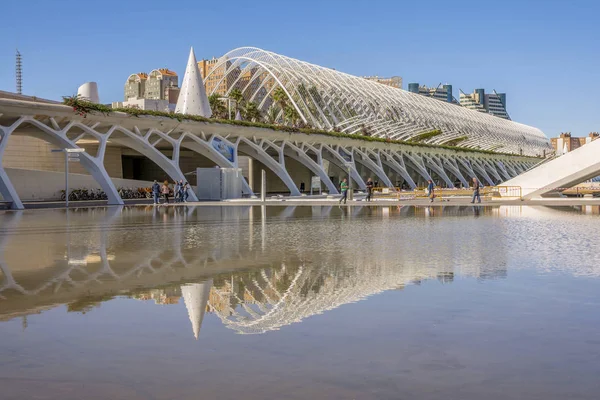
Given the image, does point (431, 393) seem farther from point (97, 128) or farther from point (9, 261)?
point (97, 128)

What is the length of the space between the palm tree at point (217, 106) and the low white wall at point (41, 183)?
23486 mm

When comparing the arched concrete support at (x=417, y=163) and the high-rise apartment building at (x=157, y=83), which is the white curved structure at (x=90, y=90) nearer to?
the arched concrete support at (x=417, y=163)

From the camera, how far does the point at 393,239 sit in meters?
14.6

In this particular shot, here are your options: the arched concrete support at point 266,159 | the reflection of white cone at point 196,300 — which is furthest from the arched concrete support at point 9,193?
the reflection of white cone at point 196,300

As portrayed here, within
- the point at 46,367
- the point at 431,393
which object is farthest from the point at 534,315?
the point at 46,367

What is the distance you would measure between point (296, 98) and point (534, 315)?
2396 inches

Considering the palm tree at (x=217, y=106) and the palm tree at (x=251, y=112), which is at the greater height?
the palm tree at (x=217, y=106)

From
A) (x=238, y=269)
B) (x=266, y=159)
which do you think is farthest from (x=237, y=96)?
(x=238, y=269)

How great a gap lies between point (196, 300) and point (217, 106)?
202 ft

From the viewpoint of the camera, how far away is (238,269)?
987 centimetres

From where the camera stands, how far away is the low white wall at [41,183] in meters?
39.5

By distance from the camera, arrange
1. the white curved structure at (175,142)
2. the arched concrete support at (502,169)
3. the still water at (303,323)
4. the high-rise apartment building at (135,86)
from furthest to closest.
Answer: the high-rise apartment building at (135,86) → the arched concrete support at (502,169) → the white curved structure at (175,142) → the still water at (303,323)

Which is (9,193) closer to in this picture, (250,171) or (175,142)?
(175,142)

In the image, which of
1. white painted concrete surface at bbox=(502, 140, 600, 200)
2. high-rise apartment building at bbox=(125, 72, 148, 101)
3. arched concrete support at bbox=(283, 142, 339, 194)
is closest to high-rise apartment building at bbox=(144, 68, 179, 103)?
high-rise apartment building at bbox=(125, 72, 148, 101)
